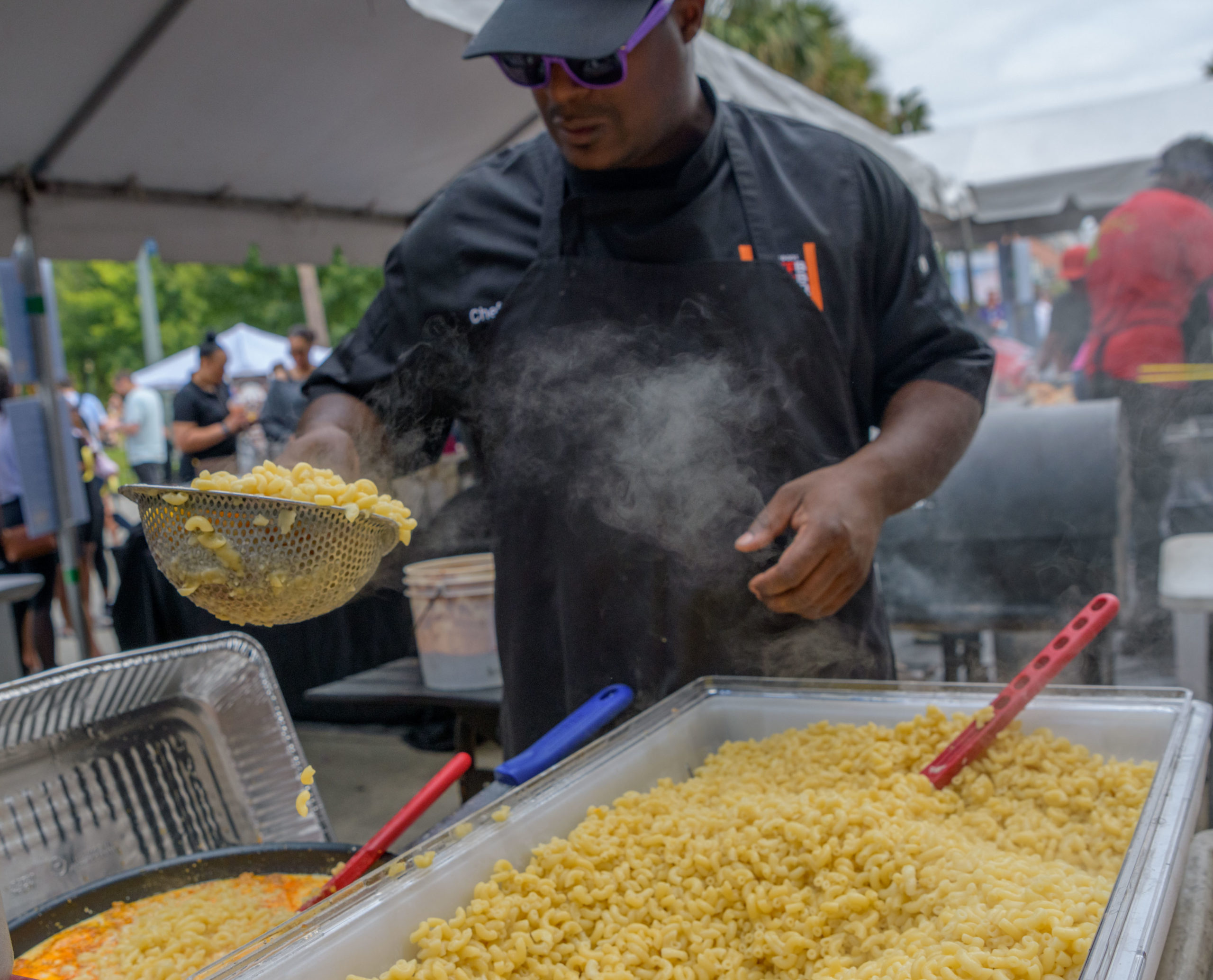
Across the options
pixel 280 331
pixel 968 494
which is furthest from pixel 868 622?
pixel 280 331

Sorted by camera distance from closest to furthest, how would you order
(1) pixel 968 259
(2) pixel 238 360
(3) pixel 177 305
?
1. (1) pixel 968 259
2. (2) pixel 238 360
3. (3) pixel 177 305

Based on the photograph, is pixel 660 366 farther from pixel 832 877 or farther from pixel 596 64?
pixel 832 877

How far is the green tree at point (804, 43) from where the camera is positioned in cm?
2364

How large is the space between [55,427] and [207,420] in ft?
3.47

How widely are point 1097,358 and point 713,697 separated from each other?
464cm

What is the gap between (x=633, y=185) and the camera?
1.82 m

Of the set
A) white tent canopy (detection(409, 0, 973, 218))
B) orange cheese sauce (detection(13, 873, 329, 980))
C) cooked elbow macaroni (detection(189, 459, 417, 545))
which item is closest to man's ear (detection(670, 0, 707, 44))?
white tent canopy (detection(409, 0, 973, 218))

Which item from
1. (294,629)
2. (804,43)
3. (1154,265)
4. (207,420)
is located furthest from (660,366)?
(804,43)

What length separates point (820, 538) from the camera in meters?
1.46

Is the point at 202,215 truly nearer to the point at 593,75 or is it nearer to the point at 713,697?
the point at 593,75

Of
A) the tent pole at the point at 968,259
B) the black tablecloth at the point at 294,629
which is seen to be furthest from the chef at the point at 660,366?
the tent pole at the point at 968,259

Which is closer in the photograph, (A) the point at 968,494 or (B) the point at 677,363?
(B) the point at 677,363

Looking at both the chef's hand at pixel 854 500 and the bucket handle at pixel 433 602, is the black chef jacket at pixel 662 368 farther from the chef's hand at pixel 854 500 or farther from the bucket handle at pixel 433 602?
the bucket handle at pixel 433 602

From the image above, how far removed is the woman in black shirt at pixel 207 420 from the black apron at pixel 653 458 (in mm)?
3664
